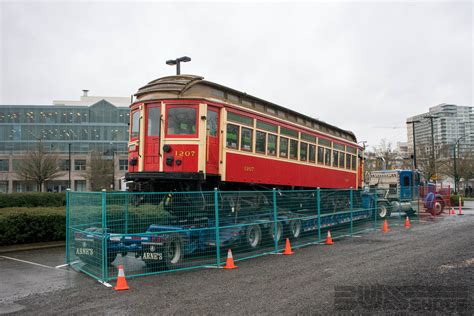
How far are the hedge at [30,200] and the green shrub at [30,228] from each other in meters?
8.89

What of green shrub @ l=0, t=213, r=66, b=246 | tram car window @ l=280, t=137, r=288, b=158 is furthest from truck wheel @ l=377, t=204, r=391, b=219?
green shrub @ l=0, t=213, r=66, b=246

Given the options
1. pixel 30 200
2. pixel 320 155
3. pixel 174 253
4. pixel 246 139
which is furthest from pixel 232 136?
pixel 30 200

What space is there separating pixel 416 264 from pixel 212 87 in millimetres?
6279

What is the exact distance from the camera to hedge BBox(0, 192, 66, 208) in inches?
815

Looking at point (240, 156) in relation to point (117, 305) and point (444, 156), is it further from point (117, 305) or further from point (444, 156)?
point (444, 156)

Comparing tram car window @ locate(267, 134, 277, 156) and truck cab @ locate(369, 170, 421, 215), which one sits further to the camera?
truck cab @ locate(369, 170, 421, 215)

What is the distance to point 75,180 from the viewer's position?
6919 cm

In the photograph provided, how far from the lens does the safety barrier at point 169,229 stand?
28.1ft

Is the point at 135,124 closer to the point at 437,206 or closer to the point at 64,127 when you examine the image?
the point at 437,206

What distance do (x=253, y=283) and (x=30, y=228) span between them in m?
8.04

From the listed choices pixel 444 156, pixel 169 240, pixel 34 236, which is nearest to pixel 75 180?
pixel 444 156

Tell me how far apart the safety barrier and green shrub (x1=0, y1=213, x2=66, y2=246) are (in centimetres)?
333

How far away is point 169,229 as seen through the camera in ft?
30.3

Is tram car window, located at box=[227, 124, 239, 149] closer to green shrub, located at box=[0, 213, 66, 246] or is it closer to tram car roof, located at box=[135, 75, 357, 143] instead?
tram car roof, located at box=[135, 75, 357, 143]
